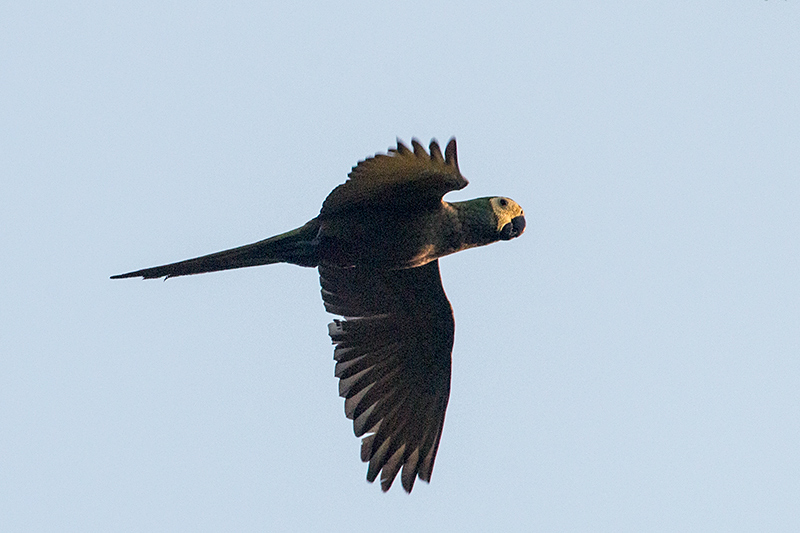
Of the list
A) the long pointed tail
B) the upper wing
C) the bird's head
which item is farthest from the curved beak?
the long pointed tail

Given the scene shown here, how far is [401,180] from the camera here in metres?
8.16

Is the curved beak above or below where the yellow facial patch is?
below

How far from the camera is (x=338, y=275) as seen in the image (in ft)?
31.3

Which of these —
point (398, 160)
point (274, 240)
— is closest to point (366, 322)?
point (274, 240)

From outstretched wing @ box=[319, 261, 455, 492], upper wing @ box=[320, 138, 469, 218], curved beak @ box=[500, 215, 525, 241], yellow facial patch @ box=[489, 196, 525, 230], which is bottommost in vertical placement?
outstretched wing @ box=[319, 261, 455, 492]

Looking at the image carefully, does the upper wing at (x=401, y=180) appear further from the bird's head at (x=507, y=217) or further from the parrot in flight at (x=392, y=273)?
the bird's head at (x=507, y=217)

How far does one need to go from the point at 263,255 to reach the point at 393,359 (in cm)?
159

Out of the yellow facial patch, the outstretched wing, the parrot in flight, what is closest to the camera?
the parrot in flight

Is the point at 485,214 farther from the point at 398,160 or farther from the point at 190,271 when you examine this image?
the point at 190,271

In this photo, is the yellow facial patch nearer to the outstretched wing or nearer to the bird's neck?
the bird's neck

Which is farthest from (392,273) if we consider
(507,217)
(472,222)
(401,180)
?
(401,180)

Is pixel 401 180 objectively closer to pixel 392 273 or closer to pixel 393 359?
pixel 392 273

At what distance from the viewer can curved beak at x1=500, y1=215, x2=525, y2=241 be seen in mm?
9141

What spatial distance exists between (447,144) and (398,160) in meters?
0.36
